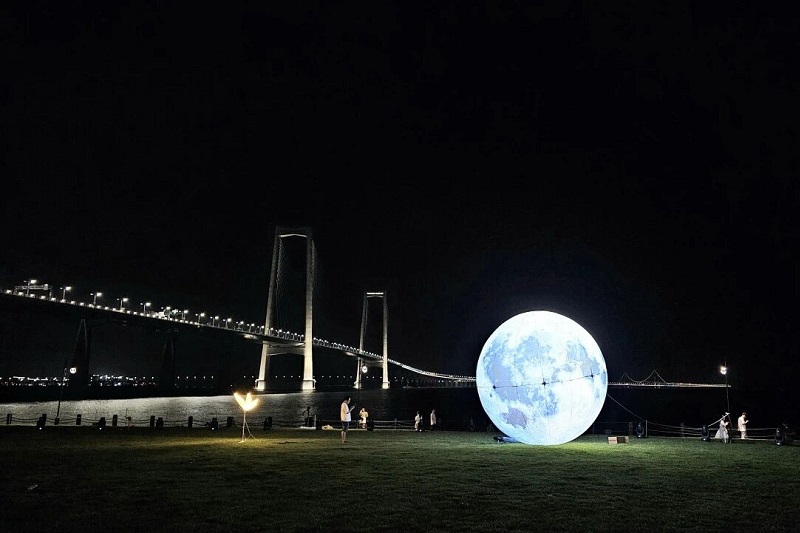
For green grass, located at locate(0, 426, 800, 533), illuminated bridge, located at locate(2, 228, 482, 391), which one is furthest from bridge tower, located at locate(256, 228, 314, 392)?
green grass, located at locate(0, 426, 800, 533)

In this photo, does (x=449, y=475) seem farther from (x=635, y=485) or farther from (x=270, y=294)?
(x=270, y=294)

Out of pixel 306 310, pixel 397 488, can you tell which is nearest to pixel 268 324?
pixel 306 310

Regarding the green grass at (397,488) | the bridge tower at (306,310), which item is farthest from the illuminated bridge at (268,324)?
the green grass at (397,488)

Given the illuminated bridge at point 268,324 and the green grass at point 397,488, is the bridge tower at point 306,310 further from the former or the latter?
the green grass at point 397,488

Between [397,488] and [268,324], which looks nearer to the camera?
[397,488]

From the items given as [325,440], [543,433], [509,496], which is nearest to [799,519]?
[509,496]

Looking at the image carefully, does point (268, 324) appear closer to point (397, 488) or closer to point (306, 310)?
point (306, 310)
